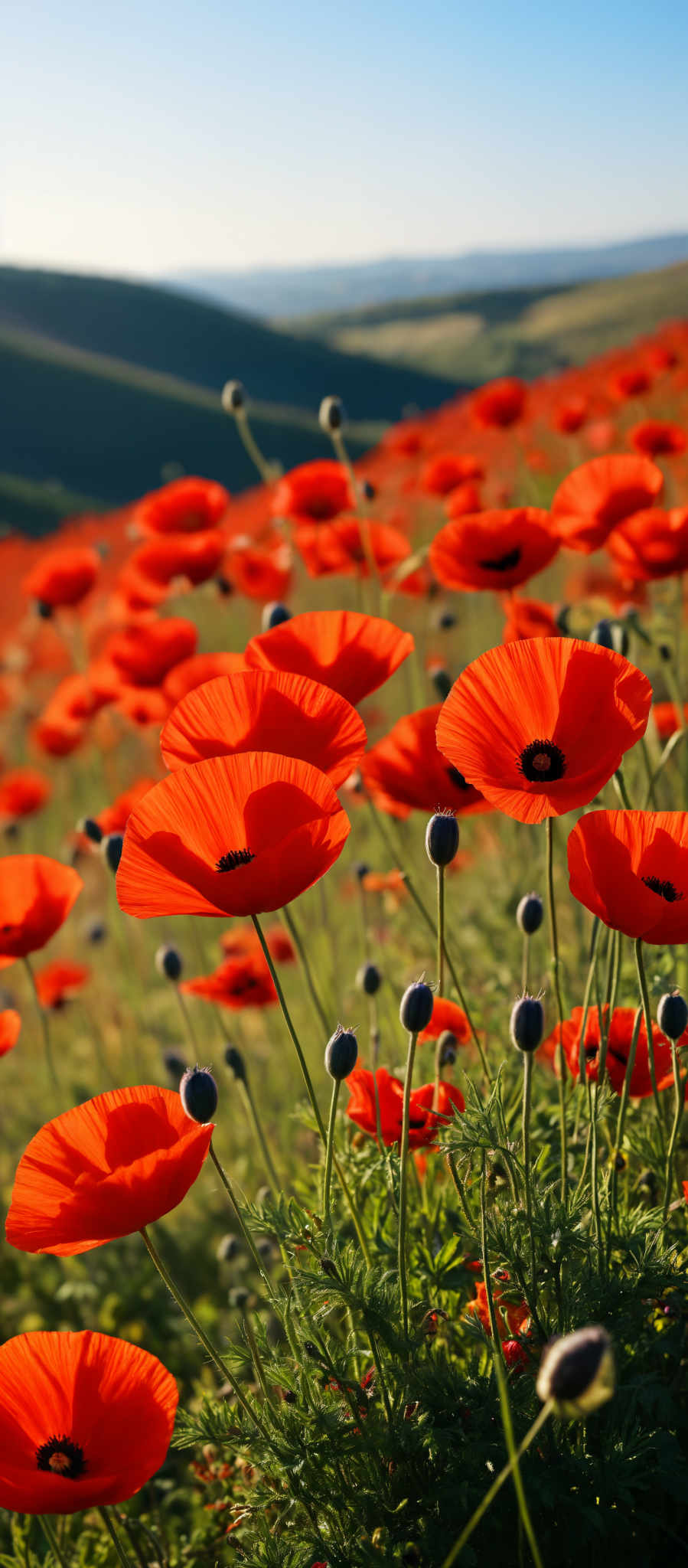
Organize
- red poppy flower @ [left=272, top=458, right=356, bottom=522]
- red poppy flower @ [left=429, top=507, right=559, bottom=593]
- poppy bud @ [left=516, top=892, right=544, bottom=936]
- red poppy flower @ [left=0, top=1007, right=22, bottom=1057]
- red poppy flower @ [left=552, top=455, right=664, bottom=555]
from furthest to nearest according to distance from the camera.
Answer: red poppy flower @ [left=272, top=458, right=356, bottom=522] → red poppy flower @ [left=552, top=455, right=664, bottom=555] → red poppy flower @ [left=429, top=507, right=559, bottom=593] → red poppy flower @ [left=0, top=1007, right=22, bottom=1057] → poppy bud @ [left=516, top=892, right=544, bottom=936]

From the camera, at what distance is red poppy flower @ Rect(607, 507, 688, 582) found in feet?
7.28

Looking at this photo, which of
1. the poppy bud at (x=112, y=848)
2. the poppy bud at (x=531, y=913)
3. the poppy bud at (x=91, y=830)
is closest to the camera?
the poppy bud at (x=531, y=913)

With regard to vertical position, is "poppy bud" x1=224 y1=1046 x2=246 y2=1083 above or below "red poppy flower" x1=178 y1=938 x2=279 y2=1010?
below

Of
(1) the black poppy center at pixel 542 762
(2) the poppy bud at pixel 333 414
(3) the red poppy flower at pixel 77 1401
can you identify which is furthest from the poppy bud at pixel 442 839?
(2) the poppy bud at pixel 333 414

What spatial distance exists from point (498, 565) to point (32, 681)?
285 inches

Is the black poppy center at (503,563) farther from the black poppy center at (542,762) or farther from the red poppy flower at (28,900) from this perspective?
the red poppy flower at (28,900)

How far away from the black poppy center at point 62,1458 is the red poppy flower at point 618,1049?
0.81 metres

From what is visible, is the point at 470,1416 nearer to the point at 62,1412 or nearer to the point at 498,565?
the point at 62,1412

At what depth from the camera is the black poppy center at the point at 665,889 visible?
4.47 feet

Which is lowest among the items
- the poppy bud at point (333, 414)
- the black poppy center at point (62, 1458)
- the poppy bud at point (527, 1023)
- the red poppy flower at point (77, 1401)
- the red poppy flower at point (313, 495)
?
the black poppy center at point (62, 1458)

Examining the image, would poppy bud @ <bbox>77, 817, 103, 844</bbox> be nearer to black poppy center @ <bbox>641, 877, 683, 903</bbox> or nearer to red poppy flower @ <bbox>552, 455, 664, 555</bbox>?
red poppy flower @ <bbox>552, 455, 664, 555</bbox>

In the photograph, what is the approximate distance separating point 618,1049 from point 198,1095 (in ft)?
2.32

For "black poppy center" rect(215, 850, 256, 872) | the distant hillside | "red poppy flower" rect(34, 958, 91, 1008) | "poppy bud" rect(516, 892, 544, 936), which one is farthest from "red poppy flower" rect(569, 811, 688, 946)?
the distant hillside

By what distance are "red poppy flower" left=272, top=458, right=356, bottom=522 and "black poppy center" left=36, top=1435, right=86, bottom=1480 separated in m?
2.32
